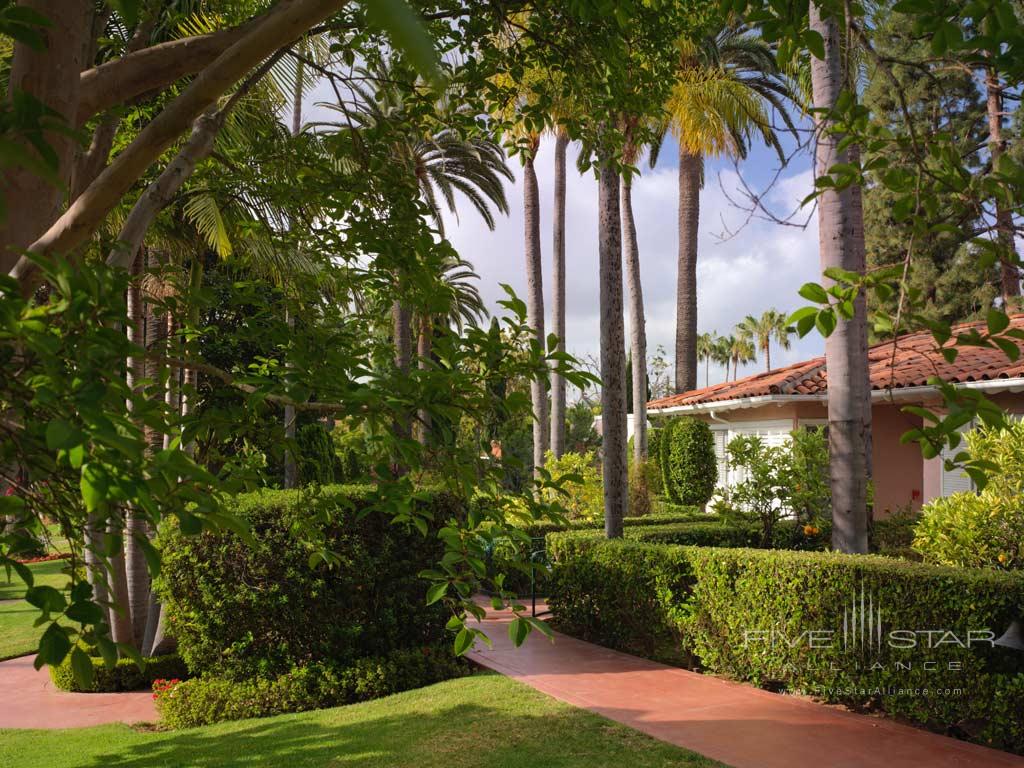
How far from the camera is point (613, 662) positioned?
9.51 meters

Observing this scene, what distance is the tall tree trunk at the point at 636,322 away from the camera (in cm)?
2266

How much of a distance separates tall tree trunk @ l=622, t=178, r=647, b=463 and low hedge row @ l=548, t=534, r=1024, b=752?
12.6 meters

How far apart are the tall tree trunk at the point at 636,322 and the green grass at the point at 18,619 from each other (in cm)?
1380

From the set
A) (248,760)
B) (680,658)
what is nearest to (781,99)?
(680,658)

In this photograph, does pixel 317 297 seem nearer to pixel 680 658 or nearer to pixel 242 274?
pixel 680 658

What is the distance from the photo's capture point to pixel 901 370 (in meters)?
10.9

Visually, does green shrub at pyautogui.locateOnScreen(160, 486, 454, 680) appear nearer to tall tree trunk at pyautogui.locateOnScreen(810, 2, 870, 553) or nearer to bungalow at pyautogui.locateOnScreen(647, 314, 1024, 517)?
tall tree trunk at pyautogui.locateOnScreen(810, 2, 870, 553)

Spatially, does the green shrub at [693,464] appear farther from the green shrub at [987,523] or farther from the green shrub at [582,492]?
the green shrub at [987,523]

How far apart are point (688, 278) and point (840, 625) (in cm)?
1880

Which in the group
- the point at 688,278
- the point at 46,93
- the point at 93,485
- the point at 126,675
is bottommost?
the point at 126,675

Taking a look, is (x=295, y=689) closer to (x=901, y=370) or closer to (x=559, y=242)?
(x=901, y=370)

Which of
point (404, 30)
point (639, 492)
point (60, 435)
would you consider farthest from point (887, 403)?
point (404, 30)

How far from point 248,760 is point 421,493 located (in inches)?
195

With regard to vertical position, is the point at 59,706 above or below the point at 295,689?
below
